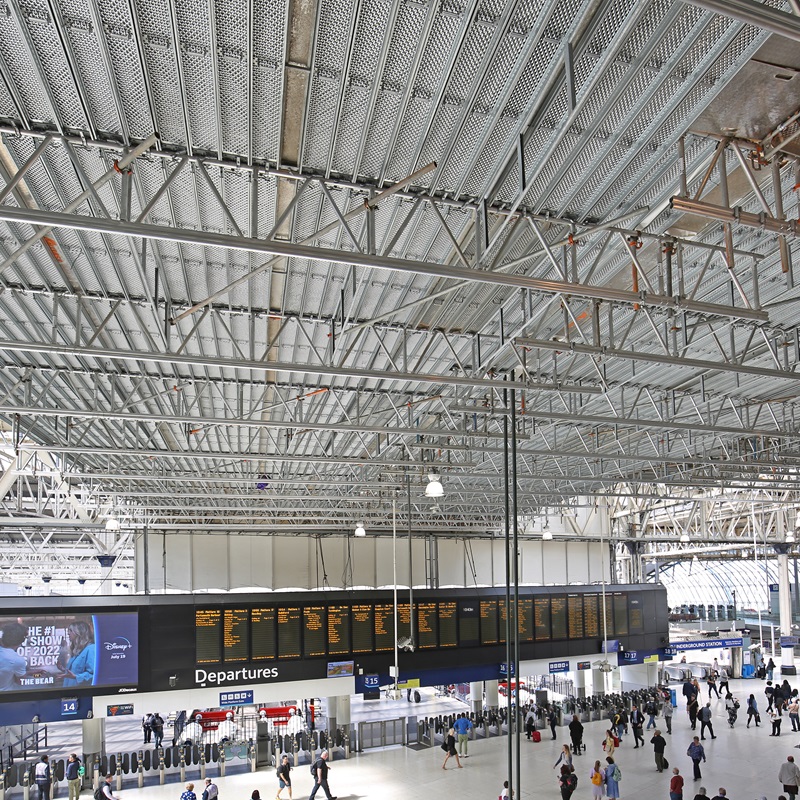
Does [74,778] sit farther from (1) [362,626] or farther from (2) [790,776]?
(2) [790,776]

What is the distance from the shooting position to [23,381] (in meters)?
15.4

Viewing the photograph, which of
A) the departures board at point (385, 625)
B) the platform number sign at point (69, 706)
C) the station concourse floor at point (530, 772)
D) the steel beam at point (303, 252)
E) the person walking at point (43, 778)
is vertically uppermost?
the steel beam at point (303, 252)

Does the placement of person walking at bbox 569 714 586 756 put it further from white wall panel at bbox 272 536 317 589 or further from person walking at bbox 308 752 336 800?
white wall panel at bbox 272 536 317 589

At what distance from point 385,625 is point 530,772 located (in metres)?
5.98

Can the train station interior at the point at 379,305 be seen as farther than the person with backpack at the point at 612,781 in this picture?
No

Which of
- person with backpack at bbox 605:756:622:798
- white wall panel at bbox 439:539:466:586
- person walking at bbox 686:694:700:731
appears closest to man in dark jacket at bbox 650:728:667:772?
person with backpack at bbox 605:756:622:798

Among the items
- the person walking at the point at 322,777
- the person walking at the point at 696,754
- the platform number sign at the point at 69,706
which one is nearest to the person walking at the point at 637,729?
the person walking at the point at 696,754

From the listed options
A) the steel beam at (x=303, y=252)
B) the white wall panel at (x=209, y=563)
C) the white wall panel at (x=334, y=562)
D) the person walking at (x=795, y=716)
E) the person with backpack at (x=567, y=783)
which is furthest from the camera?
the white wall panel at (x=209, y=563)

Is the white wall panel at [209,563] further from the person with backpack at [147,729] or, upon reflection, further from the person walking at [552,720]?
the person walking at [552,720]

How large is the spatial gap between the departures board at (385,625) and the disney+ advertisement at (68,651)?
1.95 metres

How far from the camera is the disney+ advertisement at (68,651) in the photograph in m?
18.1

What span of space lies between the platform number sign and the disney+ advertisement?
0.30m

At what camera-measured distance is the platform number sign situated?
18.4m

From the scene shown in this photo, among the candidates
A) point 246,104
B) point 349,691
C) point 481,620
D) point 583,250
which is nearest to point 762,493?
point 481,620
